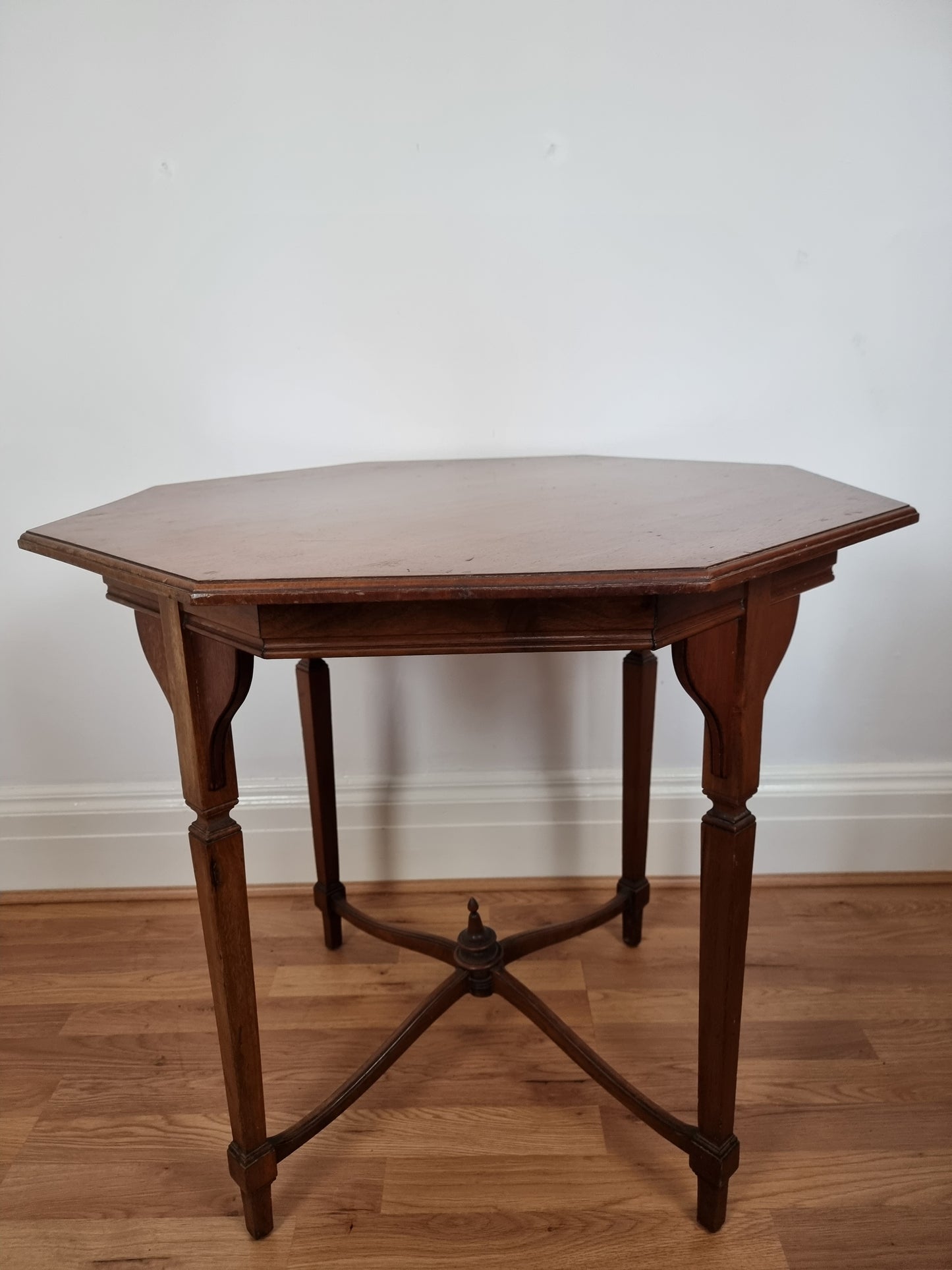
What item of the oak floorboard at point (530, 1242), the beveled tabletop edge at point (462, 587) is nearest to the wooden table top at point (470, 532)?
the beveled tabletop edge at point (462, 587)

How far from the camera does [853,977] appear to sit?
190 cm

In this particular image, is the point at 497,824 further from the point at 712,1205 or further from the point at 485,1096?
the point at 712,1205

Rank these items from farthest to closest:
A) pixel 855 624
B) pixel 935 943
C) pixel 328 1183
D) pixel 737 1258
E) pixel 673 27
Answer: pixel 855 624, pixel 935 943, pixel 673 27, pixel 328 1183, pixel 737 1258

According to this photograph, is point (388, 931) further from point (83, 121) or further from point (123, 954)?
point (83, 121)

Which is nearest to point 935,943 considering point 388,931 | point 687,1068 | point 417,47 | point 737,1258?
point 687,1068

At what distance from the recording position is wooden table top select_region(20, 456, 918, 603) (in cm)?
97

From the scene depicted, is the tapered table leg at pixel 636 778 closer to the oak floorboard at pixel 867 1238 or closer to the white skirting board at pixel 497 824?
the white skirting board at pixel 497 824

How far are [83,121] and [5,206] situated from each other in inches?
9.3

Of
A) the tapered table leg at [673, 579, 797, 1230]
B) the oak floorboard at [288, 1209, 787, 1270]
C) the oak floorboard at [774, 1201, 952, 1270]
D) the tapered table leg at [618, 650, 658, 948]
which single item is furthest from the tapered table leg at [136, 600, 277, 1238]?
the tapered table leg at [618, 650, 658, 948]

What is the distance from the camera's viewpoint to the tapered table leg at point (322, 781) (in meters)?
1.85

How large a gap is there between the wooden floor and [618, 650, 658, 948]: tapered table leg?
12 cm

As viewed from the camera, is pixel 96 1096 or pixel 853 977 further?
pixel 853 977

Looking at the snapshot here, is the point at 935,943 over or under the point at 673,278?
under

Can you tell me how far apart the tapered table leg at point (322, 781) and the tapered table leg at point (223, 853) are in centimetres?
61
